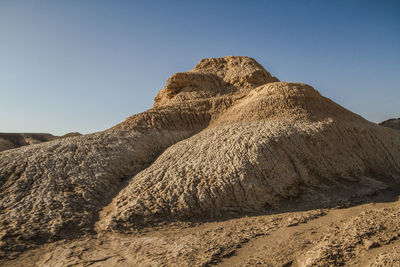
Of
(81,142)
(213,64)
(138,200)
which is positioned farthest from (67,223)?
(213,64)

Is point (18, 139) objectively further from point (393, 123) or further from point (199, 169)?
point (393, 123)

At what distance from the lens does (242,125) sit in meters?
10.8

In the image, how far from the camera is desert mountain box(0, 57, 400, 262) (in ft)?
23.4

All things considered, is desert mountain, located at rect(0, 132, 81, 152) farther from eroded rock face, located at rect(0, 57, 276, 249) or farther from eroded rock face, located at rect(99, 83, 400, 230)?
eroded rock face, located at rect(99, 83, 400, 230)

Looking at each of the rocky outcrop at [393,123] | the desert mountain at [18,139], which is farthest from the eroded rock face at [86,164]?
the desert mountain at [18,139]

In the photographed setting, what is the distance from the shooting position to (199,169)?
8.45m

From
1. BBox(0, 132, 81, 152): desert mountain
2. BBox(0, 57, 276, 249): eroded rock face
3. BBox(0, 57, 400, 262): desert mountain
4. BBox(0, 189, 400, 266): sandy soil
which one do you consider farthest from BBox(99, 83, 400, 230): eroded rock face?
BBox(0, 132, 81, 152): desert mountain

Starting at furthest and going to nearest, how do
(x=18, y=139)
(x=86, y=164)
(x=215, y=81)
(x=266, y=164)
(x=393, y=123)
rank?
(x=18, y=139) → (x=393, y=123) → (x=215, y=81) → (x=86, y=164) → (x=266, y=164)

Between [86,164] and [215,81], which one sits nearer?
[86,164]

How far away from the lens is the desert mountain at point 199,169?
7.14m

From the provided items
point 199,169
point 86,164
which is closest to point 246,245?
point 199,169

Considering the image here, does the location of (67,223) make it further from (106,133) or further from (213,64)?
(213,64)

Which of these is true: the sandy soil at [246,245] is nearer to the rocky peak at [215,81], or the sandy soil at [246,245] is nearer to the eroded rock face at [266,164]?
the eroded rock face at [266,164]

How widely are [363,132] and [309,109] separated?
2501 mm
